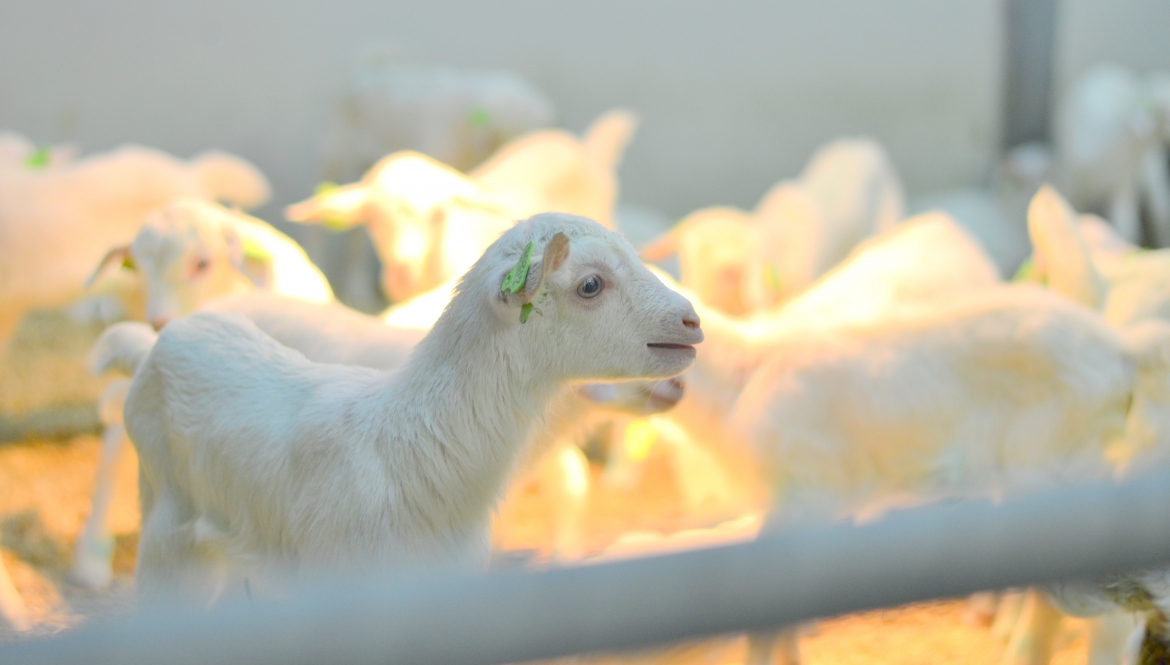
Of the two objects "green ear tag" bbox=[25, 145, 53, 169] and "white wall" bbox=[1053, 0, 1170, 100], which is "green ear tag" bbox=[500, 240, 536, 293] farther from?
"white wall" bbox=[1053, 0, 1170, 100]

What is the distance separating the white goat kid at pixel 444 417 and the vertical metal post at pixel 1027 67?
24.2 ft

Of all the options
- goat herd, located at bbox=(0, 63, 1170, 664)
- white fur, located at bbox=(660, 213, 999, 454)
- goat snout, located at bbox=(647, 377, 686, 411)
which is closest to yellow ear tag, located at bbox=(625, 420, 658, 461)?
goat herd, located at bbox=(0, 63, 1170, 664)

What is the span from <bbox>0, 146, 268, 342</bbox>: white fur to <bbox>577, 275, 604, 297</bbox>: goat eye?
133 inches

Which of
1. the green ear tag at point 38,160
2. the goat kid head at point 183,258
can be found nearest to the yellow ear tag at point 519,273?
the goat kid head at point 183,258

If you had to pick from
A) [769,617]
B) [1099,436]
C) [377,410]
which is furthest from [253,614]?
[1099,436]

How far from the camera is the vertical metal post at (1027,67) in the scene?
7883mm

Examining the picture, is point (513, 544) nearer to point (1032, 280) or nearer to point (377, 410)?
point (377, 410)

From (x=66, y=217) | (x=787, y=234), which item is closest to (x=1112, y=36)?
(x=787, y=234)

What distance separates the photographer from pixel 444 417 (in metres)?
1.79

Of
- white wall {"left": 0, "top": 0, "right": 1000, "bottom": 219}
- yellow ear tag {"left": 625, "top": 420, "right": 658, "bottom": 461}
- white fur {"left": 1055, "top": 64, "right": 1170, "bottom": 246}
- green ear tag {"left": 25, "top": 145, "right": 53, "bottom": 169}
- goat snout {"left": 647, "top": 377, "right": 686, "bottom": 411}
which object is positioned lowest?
yellow ear tag {"left": 625, "top": 420, "right": 658, "bottom": 461}

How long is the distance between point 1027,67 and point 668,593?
841 cm

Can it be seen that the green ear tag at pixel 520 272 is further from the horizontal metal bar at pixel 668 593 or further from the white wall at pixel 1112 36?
the white wall at pixel 1112 36

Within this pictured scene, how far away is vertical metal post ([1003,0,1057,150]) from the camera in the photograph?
7883 mm

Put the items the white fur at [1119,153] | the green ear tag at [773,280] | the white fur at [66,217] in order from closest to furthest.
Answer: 1. the green ear tag at [773,280]
2. the white fur at [66,217]
3. the white fur at [1119,153]
